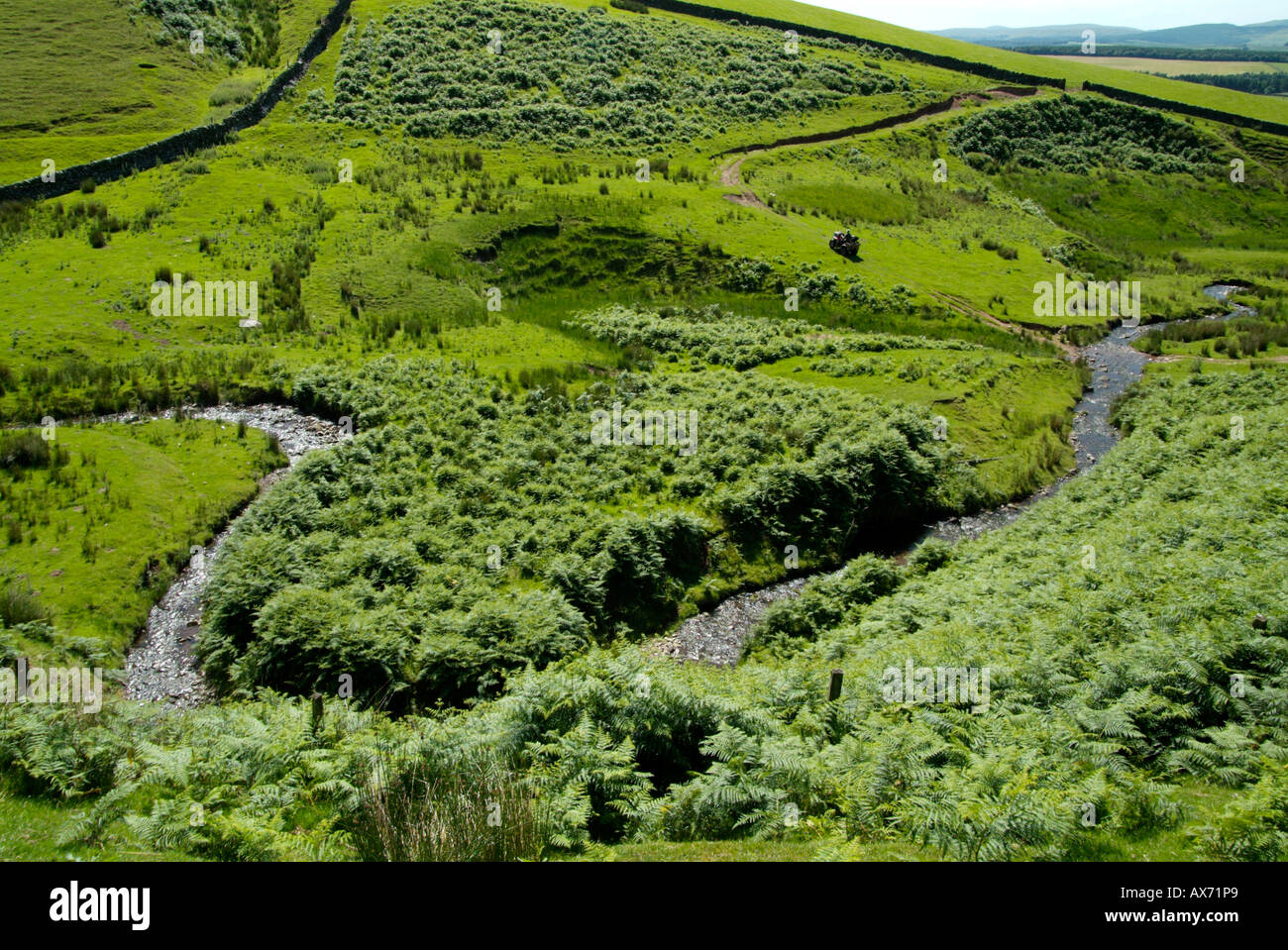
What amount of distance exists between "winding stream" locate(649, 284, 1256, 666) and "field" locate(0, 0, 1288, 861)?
562mm

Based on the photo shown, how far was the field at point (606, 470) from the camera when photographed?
38.4ft

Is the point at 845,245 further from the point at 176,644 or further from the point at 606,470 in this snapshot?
the point at 176,644

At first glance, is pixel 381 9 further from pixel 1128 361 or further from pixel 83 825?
pixel 83 825

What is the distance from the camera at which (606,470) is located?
31203mm

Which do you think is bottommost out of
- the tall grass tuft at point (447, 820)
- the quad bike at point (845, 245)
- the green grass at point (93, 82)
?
the tall grass tuft at point (447, 820)

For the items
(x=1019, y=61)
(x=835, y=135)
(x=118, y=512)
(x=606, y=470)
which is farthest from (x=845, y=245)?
(x=1019, y=61)

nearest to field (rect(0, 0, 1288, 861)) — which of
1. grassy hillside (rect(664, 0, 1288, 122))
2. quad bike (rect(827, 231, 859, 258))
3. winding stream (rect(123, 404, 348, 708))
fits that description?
winding stream (rect(123, 404, 348, 708))

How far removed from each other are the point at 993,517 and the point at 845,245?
3048 centimetres

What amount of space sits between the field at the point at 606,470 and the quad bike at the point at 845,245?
138 centimetres

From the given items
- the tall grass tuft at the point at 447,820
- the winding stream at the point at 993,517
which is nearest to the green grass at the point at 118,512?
the tall grass tuft at the point at 447,820

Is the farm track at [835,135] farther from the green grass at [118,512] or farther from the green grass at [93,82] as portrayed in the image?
the green grass at [118,512]
